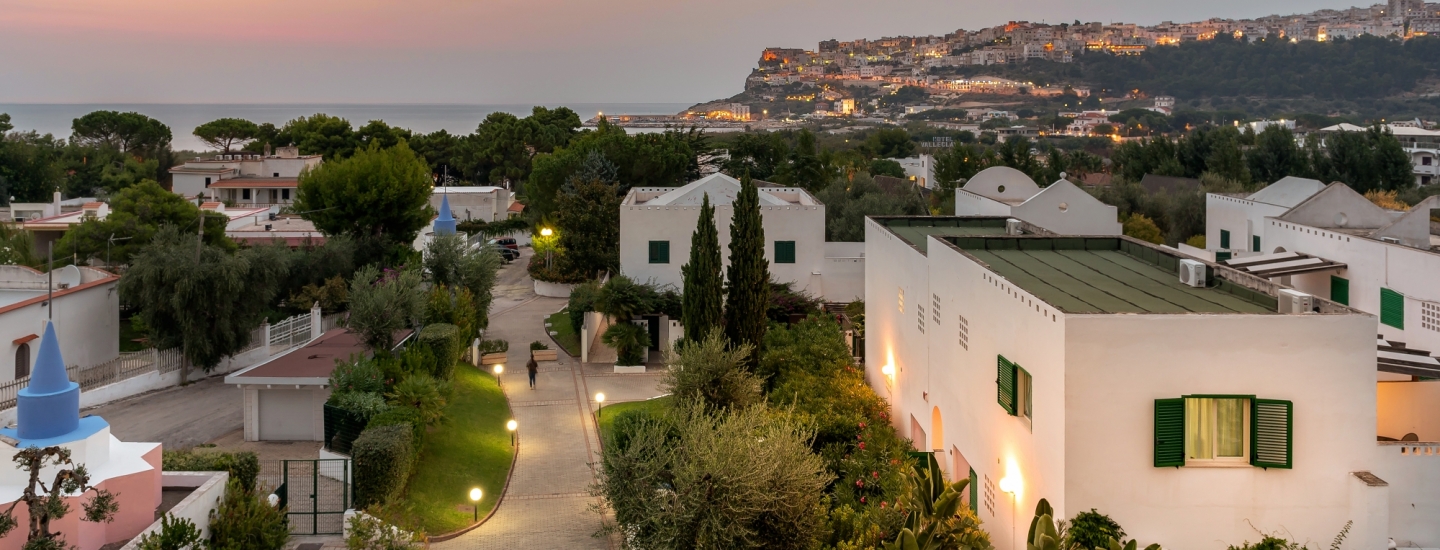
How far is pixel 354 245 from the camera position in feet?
132

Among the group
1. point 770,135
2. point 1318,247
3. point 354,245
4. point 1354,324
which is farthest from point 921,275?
point 770,135

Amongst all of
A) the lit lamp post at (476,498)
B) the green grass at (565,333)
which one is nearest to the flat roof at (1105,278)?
the lit lamp post at (476,498)

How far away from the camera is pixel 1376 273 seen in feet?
66.4

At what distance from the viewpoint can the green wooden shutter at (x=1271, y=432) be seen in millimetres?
11586

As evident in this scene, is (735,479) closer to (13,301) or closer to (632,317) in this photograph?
(632,317)

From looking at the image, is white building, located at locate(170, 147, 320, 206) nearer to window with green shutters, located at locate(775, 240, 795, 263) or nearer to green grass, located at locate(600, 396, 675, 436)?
window with green shutters, located at locate(775, 240, 795, 263)

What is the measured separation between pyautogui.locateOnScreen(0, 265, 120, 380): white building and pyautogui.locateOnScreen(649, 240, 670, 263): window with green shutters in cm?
1572

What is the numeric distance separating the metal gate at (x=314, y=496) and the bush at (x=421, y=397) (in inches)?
77.2

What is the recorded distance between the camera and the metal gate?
1800cm

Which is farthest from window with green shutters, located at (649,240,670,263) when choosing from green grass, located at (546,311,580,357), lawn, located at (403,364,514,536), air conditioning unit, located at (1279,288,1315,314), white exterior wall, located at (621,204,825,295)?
air conditioning unit, located at (1279,288,1315,314)

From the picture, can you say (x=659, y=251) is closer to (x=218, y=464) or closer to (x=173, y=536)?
(x=218, y=464)

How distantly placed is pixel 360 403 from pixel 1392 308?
1961cm

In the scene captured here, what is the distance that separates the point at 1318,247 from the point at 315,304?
28922mm

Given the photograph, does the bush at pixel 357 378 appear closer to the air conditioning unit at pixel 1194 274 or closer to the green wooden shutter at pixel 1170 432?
the air conditioning unit at pixel 1194 274
